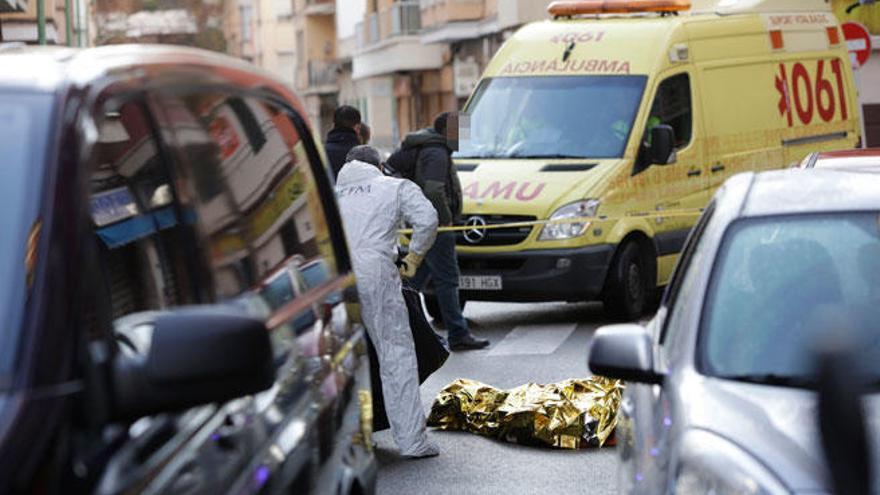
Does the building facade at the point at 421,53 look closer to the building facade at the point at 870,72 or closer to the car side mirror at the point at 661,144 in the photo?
the building facade at the point at 870,72

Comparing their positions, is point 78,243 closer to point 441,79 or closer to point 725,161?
point 725,161

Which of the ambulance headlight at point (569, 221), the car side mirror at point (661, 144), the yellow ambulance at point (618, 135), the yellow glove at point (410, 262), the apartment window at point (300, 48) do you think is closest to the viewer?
the yellow glove at point (410, 262)

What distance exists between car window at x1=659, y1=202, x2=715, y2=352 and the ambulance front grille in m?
9.69

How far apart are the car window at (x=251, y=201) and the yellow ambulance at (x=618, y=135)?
10666mm

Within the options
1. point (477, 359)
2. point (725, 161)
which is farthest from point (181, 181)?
point (725, 161)

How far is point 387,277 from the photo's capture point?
991cm

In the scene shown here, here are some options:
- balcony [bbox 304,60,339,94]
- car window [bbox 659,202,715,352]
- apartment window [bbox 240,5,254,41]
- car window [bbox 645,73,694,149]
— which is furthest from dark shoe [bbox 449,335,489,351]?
apartment window [bbox 240,5,254,41]

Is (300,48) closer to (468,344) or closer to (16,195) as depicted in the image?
(468,344)

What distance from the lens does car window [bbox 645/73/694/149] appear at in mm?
17156

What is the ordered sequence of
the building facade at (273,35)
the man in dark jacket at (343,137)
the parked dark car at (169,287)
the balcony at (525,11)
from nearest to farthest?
the parked dark car at (169,287), the man in dark jacket at (343,137), the balcony at (525,11), the building facade at (273,35)

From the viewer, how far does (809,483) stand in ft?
13.9

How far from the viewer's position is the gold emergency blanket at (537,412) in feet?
33.9

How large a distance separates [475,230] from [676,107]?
2247 millimetres

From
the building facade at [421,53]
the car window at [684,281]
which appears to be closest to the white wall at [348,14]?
the building facade at [421,53]
